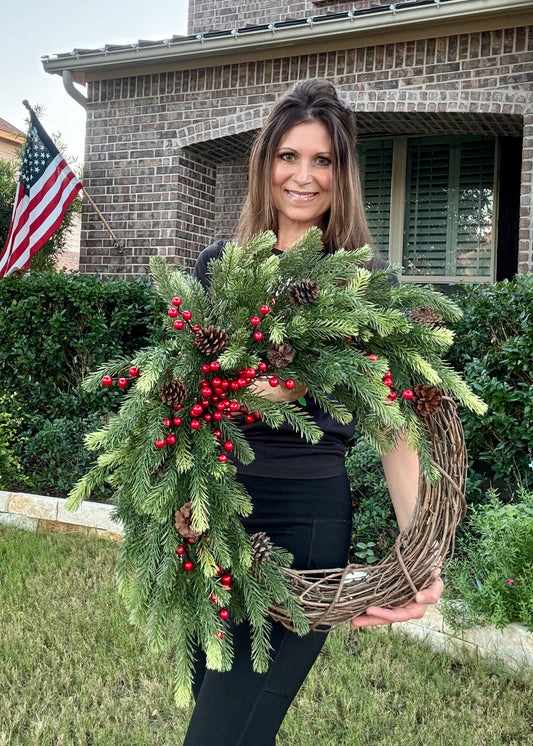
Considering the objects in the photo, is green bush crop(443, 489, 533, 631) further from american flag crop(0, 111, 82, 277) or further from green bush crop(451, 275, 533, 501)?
american flag crop(0, 111, 82, 277)

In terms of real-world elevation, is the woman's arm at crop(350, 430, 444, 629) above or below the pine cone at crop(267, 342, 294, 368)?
below

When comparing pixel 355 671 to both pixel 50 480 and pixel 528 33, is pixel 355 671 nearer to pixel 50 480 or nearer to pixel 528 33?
pixel 50 480

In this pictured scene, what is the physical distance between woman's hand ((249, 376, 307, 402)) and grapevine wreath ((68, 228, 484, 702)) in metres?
0.03

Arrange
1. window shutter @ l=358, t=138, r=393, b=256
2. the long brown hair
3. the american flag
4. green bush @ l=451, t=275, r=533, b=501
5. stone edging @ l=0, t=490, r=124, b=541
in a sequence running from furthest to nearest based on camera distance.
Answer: window shutter @ l=358, t=138, r=393, b=256 < the american flag < stone edging @ l=0, t=490, r=124, b=541 < green bush @ l=451, t=275, r=533, b=501 < the long brown hair

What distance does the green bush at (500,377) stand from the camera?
381 centimetres

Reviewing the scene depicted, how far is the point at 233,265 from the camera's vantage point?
→ 4.05ft

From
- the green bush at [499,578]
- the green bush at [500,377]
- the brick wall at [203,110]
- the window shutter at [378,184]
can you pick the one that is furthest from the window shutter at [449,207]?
the green bush at [499,578]

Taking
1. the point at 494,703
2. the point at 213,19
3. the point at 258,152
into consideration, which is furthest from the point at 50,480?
the point at 213,19

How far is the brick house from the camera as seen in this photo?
5.83 m

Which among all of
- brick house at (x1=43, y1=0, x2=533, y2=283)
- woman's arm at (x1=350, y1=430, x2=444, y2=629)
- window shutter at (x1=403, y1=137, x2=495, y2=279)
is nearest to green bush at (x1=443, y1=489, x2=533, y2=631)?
woman's arm at (x1=350, y1=430, x2=444, y2=629)

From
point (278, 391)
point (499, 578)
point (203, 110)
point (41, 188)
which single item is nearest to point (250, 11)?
point (203, 110)

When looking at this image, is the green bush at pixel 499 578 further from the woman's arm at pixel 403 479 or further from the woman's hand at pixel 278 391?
the woman's hand at pixel 278 391

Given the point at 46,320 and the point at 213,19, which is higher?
the point at 213,19

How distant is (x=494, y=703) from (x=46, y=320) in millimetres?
4438
